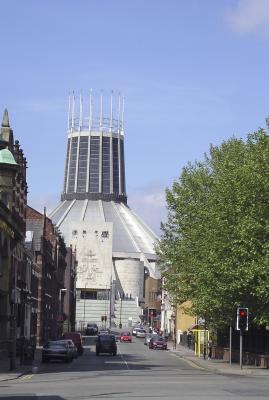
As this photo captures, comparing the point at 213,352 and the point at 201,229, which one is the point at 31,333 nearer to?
the point at 213,352

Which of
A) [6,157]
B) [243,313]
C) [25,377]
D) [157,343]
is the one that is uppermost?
[6,157]

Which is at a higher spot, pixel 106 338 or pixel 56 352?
pixel 106 338

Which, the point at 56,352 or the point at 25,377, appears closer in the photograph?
the point at 25,377

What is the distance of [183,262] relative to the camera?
6506 cm

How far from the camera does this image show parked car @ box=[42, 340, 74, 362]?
57.2m

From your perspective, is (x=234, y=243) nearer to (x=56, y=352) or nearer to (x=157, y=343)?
(x=56, y=352)

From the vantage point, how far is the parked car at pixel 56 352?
57.2 m

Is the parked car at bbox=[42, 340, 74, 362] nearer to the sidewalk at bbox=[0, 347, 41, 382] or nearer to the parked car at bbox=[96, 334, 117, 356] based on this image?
the sidewalk at bbox=[0, 347, 41, 382]

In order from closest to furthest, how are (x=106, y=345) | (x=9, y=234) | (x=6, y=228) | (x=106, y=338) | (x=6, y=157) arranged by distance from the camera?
1. (x=6, y=228)
2. (x=6, y=157)
3. (x=9, y=234)
4. (x=106, y=345)
5. (x=106, y=338)

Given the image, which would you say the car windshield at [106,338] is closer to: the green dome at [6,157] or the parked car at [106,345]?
the parked car at [106,345]

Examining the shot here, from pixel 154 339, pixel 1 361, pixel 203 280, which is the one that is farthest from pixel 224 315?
pixel 154 339

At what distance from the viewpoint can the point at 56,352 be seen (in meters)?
57.7

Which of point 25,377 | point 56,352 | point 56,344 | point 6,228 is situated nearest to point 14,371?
point 25,377

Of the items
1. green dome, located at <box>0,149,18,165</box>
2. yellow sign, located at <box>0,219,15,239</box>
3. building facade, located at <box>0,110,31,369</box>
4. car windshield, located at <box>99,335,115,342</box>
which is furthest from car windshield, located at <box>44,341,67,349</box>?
car windshield, located at <box>99,335,115,342</box>
